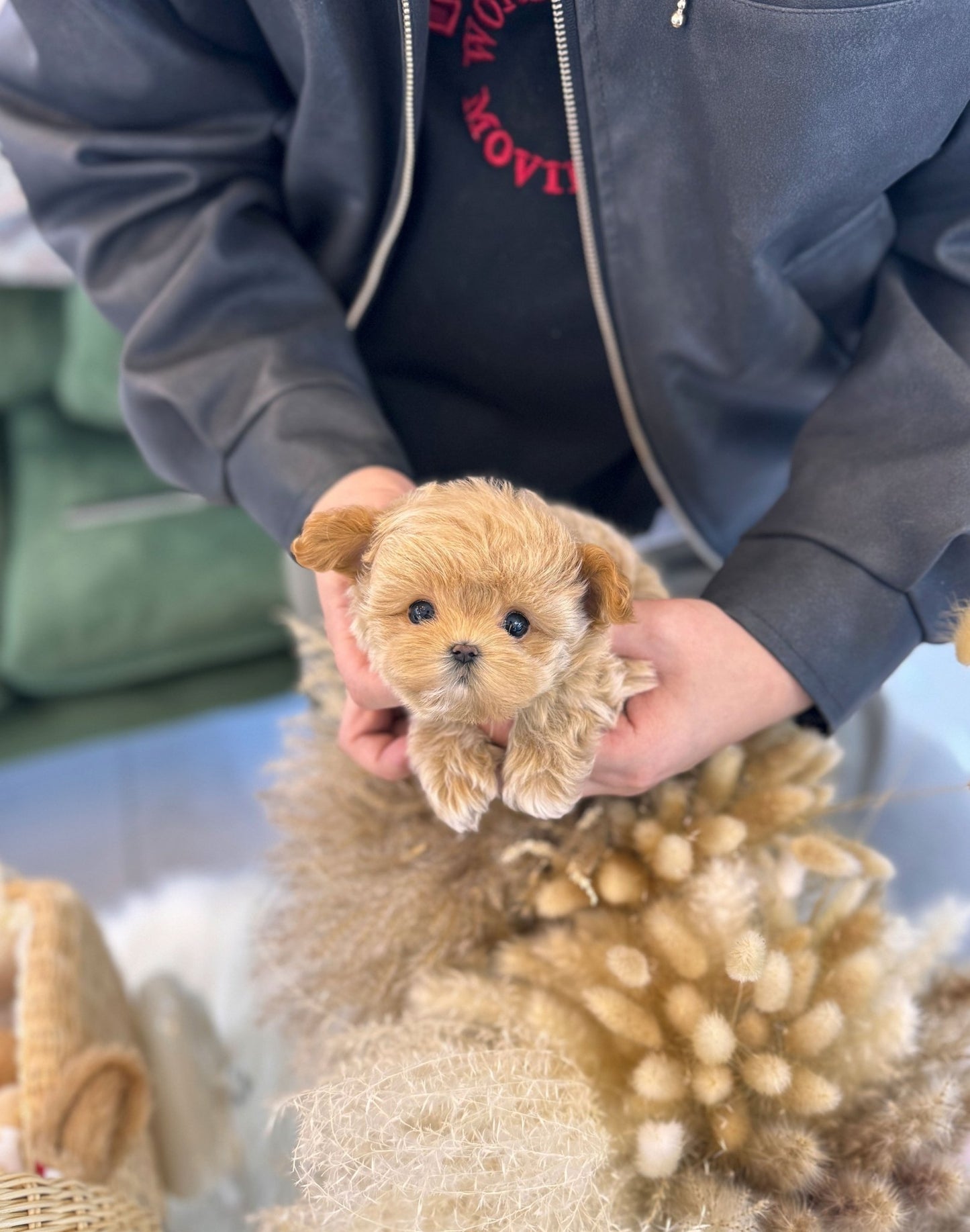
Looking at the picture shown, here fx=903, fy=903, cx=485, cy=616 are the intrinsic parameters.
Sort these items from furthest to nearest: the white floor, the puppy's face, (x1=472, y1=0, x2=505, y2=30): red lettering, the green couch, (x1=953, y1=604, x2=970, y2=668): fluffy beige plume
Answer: the white floor
the green couch
(x1=472, y1=0, x2=505, y2=30): red lettering
(x1=953, y1=604, x2=970, y2=668): fluffy beige plume
the puppy's face

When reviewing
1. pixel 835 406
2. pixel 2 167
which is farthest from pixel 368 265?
pixel 2 167

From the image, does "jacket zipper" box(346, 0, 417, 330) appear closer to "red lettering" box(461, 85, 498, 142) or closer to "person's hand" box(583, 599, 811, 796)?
"red lettering" box(461, 85, 498, 142)

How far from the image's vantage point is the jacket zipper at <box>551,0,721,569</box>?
661 millimetres

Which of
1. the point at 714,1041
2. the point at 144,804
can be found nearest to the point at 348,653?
the point at 714,1041

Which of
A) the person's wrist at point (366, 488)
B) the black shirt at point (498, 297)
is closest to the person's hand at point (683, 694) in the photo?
the person's wrist at point (366, 488)

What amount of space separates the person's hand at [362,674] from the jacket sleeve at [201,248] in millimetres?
28

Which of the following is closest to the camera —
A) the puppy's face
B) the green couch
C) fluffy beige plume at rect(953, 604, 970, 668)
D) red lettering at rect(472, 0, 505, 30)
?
the puppy's face

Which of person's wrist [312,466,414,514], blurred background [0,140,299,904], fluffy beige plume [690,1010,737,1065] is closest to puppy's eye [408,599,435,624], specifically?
person's wrist [312,466,414,514]

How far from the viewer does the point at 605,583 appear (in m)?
0.49

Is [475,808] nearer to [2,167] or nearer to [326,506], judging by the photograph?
[326,506]

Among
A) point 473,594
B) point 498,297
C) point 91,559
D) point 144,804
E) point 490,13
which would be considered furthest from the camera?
point 144,804

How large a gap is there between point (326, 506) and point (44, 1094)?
0.53 m

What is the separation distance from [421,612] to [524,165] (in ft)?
1.53

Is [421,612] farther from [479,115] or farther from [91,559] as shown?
[91,559]
